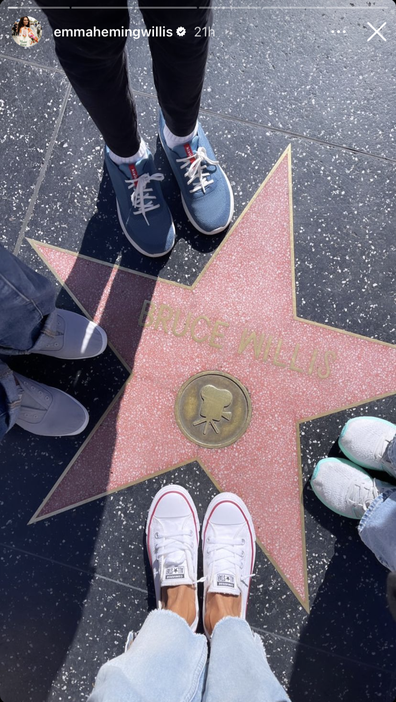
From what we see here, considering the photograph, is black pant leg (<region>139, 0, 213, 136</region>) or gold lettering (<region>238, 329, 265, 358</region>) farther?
gold lettering (<region>238, 329, 265, 358</region>)

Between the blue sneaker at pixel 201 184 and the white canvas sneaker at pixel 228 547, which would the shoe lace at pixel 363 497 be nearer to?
the white canvas sneaker at pixel 228 547

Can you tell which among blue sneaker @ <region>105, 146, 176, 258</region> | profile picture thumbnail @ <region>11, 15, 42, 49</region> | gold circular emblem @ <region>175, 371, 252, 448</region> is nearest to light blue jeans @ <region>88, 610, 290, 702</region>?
gold circular emblem @ <region>175, 371, 252, 448</region>

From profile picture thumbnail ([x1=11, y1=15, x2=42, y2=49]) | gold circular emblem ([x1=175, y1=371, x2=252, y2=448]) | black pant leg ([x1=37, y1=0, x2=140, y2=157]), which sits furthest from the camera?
profile picture thumbnail ([x1=11, y1=15, x2=42, y2=49])

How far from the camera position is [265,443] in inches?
68.6

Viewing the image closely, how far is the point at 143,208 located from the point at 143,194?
1.8 inches

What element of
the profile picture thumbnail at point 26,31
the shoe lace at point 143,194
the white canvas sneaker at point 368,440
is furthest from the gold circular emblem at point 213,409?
the profile picture thumbnail at point 26,31

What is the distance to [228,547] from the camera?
1675mm

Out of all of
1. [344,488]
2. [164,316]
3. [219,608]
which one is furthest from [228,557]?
[164,316]

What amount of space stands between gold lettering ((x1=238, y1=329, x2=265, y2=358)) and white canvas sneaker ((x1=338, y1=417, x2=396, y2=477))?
1.30 feet

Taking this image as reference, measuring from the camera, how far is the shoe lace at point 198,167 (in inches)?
67.3

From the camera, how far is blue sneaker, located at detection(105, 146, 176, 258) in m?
1.69

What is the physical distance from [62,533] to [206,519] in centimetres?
49

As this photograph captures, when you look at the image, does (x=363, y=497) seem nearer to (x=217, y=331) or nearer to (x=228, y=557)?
(x=228, y=557)

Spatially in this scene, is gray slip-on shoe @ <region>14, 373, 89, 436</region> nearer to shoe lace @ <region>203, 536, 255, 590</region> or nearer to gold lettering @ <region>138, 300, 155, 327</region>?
gold lettering @ <region>138, 300, 155, 327</region>
